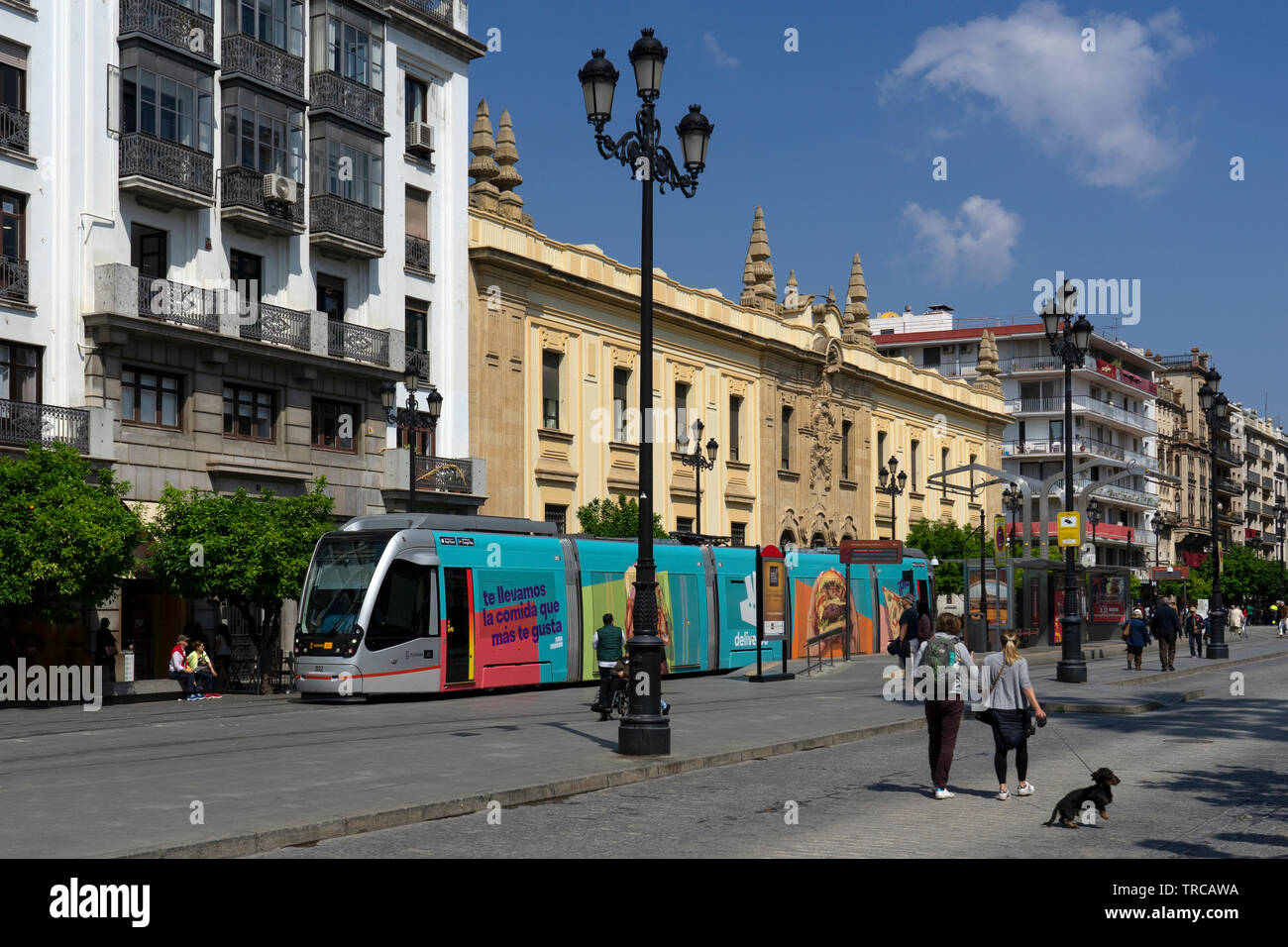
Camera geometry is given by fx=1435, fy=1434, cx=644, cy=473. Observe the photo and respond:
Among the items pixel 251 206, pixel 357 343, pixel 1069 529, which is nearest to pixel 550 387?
pixel 357 343

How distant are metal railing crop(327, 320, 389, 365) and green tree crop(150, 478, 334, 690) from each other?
6.91 meters

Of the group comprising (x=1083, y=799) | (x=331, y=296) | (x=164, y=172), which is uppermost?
(x=164, y=172)

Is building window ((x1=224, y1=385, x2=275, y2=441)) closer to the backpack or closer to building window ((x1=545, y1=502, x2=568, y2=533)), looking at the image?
building window ((x1=545, y1=502, x2=568, y2=533))

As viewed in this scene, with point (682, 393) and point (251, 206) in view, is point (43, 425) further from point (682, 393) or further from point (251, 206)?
point (682, 393)

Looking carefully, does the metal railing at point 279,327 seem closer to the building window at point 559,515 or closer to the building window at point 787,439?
the building window at point 559,515

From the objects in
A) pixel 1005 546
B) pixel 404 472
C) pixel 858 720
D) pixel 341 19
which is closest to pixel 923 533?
pixel 1005 546

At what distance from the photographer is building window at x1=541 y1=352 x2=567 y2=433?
137 ft

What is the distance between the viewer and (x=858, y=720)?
20.6 meters

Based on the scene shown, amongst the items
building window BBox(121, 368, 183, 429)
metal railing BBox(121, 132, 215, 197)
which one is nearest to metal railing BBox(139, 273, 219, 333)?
building window BBox(121, 368, 183, 429)

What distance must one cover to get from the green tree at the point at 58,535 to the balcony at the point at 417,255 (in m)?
13.8

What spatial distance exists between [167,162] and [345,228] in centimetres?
554

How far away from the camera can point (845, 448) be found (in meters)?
59.9

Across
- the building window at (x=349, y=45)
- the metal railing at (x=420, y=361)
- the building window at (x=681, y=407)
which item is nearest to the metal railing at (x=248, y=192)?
the building window at (x=349, y=45)

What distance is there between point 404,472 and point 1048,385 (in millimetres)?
67542
